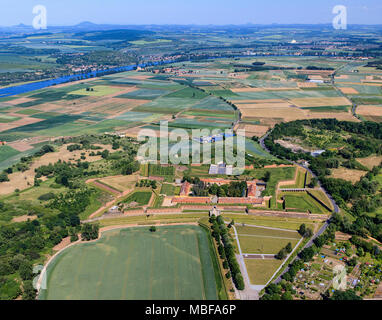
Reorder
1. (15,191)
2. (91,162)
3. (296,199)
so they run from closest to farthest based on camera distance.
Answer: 1. (296,199)
2. (15,191)
3. (91,162)

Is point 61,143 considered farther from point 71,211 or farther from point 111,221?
point 111,221

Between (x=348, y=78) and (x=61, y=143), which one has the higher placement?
(x=348, y=78)

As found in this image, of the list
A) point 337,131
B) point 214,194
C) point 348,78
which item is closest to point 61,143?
point 214,194

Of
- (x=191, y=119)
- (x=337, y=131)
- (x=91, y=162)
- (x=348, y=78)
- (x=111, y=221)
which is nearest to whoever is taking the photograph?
(x=111, y=221)

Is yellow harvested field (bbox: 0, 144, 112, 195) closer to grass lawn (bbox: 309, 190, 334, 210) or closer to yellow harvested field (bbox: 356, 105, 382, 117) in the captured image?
grass lawn (bbox: 309, 190, 334, 210)

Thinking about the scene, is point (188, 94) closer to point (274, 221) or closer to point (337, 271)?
point (274, 221)

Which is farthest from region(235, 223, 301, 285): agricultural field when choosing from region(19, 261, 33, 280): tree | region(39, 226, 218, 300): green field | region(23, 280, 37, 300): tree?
region(19, 261, 33, 280): tree

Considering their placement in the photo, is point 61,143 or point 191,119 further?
point 191,119
